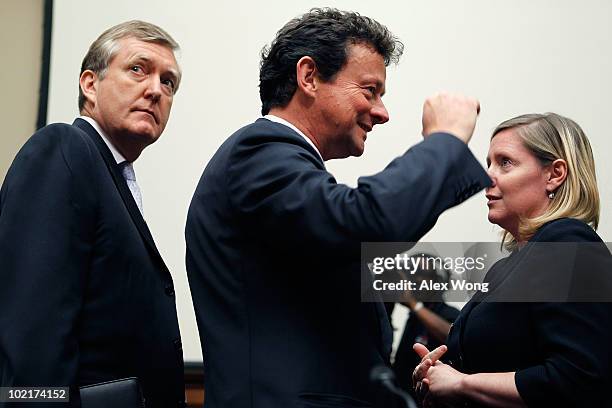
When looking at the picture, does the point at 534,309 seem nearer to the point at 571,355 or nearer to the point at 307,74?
the point at 571,355

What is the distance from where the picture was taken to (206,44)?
9.41 ft

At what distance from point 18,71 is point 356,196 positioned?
2.21 m

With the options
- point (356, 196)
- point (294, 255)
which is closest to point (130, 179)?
point (294, 255)

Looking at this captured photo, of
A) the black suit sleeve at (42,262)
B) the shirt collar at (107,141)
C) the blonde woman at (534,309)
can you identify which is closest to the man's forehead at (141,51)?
the shirt collar at (107,141)

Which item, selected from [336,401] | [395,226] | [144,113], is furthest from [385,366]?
[144,113]

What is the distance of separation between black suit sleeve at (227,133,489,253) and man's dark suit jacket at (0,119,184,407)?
1.16ft

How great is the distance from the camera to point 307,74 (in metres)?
1.35

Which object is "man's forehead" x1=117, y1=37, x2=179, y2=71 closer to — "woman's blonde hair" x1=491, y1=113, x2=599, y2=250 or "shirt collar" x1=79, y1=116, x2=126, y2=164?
"shirt collar" x1=79, y1=116, x2=126, y2=164

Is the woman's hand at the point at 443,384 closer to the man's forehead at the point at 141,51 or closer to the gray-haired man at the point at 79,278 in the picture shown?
the gray-haired man at the point at 79,278

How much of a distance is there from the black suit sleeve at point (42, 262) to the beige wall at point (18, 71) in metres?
1.62

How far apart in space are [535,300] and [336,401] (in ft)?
1.48

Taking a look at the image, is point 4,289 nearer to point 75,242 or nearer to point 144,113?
point 75,242

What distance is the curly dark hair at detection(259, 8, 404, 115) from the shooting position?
53.0 inches

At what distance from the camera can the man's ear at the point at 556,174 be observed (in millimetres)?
1590
